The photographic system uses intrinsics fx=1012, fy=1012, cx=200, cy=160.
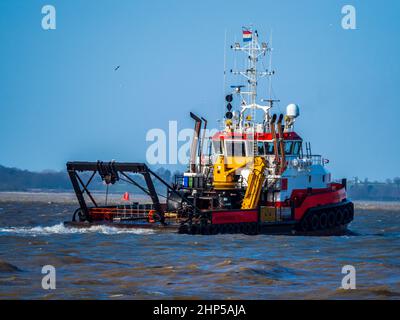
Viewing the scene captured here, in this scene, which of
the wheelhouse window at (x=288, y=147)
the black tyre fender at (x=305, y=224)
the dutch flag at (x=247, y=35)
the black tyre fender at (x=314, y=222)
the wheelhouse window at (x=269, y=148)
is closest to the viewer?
the black tyre fender at (x=305, y=224)

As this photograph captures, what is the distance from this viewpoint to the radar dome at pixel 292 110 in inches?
1860

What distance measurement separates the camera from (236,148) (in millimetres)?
45688

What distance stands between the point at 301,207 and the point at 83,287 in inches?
789

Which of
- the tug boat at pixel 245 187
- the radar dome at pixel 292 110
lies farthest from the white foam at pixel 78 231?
the radar dome at pixel 292 110

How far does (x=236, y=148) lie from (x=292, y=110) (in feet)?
11.7

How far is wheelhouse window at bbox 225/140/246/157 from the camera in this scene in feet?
150

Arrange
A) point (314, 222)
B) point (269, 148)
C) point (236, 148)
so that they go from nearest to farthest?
point (314, 222)
point (269, 148)
point (236, 148)

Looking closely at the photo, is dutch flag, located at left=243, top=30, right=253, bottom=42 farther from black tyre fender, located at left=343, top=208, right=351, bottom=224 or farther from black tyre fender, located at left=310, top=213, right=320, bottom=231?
black tyre fender, located at left=343, top=208, right=351, bottom=224

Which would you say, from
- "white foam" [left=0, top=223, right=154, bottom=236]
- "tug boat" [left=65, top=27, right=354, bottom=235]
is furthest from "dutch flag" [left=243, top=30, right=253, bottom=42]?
"white foam" [left=0, top=223, right=154, bottom=236]

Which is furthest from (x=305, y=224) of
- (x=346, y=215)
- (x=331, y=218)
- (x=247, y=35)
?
(x=247, y=35)

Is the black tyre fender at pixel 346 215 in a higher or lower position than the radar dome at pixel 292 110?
lower

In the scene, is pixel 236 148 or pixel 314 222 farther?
pixel 236 148

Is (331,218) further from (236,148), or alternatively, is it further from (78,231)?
(78,231)

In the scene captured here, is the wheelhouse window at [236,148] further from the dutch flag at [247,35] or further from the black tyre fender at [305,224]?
the dutch flag at [247,35]
